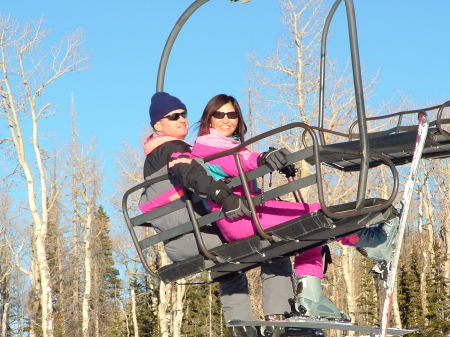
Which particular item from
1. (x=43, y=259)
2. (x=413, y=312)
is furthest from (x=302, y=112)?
(x=413, y=312)

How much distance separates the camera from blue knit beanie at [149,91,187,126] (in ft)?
15.7

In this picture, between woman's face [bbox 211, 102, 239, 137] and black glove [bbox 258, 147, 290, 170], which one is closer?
black glove [bbox 258, 147, 290, 170]

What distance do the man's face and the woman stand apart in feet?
0.80

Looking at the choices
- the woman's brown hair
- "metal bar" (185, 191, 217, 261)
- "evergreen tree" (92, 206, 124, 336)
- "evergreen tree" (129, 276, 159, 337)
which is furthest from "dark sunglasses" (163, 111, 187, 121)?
"evergreen tree" (92, 206, 124, 336)

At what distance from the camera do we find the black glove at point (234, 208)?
3.92 meters

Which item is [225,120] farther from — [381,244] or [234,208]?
[381,244]

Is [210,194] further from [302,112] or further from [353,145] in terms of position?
[302,112]

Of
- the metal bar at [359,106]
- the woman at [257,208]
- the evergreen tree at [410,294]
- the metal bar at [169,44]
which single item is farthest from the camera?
the evergreen tree at [410,294]

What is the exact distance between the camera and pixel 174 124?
479 centimetres

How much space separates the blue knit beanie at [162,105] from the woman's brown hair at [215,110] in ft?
0.85

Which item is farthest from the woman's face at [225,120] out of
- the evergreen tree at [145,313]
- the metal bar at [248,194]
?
the evergreen tree at [145,313]

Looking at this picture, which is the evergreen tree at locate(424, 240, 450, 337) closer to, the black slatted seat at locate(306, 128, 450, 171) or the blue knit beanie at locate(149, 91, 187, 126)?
the black slatted seat at locate(306, 128, 450, 171)

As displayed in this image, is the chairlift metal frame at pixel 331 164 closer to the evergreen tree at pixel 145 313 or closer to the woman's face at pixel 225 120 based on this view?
the woman's face at pixel 225 120

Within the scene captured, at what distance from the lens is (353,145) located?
4.50 meters
